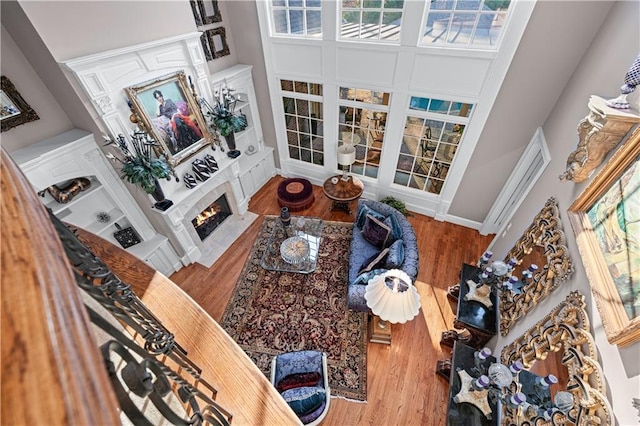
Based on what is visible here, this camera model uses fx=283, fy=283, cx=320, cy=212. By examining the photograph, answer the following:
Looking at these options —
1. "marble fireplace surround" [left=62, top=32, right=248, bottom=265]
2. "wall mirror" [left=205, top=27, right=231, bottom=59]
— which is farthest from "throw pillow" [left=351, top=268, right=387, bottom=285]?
"wall mirror" [left=205, top=27, right=231, bottom=59]

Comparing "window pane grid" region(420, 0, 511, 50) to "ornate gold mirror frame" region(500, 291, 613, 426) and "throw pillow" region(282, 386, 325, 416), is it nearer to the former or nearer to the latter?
"ornate gold mirror frame" region(500, 291, 613, 426)

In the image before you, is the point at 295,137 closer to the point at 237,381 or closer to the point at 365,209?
the point at 365,209

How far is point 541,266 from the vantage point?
8.82ft

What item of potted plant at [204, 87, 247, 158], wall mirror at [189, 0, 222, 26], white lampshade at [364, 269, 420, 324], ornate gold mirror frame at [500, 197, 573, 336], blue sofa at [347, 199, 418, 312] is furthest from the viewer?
potted plant at [204, 87, 247, 158]

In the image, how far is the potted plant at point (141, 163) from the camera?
11.4ft

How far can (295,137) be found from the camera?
A: 5.94m

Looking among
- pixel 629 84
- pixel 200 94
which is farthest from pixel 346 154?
pixel 629 84

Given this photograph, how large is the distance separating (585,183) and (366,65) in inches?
126

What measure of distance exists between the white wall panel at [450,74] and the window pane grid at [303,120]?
169 cm

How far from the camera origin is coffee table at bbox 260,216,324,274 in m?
4.60

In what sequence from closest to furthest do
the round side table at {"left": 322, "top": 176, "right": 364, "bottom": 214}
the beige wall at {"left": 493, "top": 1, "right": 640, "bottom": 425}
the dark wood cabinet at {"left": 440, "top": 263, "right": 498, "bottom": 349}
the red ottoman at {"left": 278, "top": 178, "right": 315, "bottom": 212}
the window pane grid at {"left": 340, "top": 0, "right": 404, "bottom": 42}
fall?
the beige wall at {"left": 493, "top": 1, "right": 640, "bottom": 425} < the dark wood cabinet at {"left": 440, "top": 263, "right": 498, "bottom": 349} < the window pane grid at {"left": 340, "top": 0, "right": 404, "bottom": 42} < the round side table at {"left": 322, "top": 176, "right": 364, "bottom": 214} < the red ottoman at {"left": 278, "top": 178, "right": 315, "bottom": 212}

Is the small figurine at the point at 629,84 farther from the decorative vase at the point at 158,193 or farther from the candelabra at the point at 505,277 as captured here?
the decorative vase at the point at 158,193

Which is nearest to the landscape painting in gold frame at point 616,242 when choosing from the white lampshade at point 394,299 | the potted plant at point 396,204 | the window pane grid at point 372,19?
the white lampshade at point 394,299

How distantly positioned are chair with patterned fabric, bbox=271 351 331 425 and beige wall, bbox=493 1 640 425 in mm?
1918
